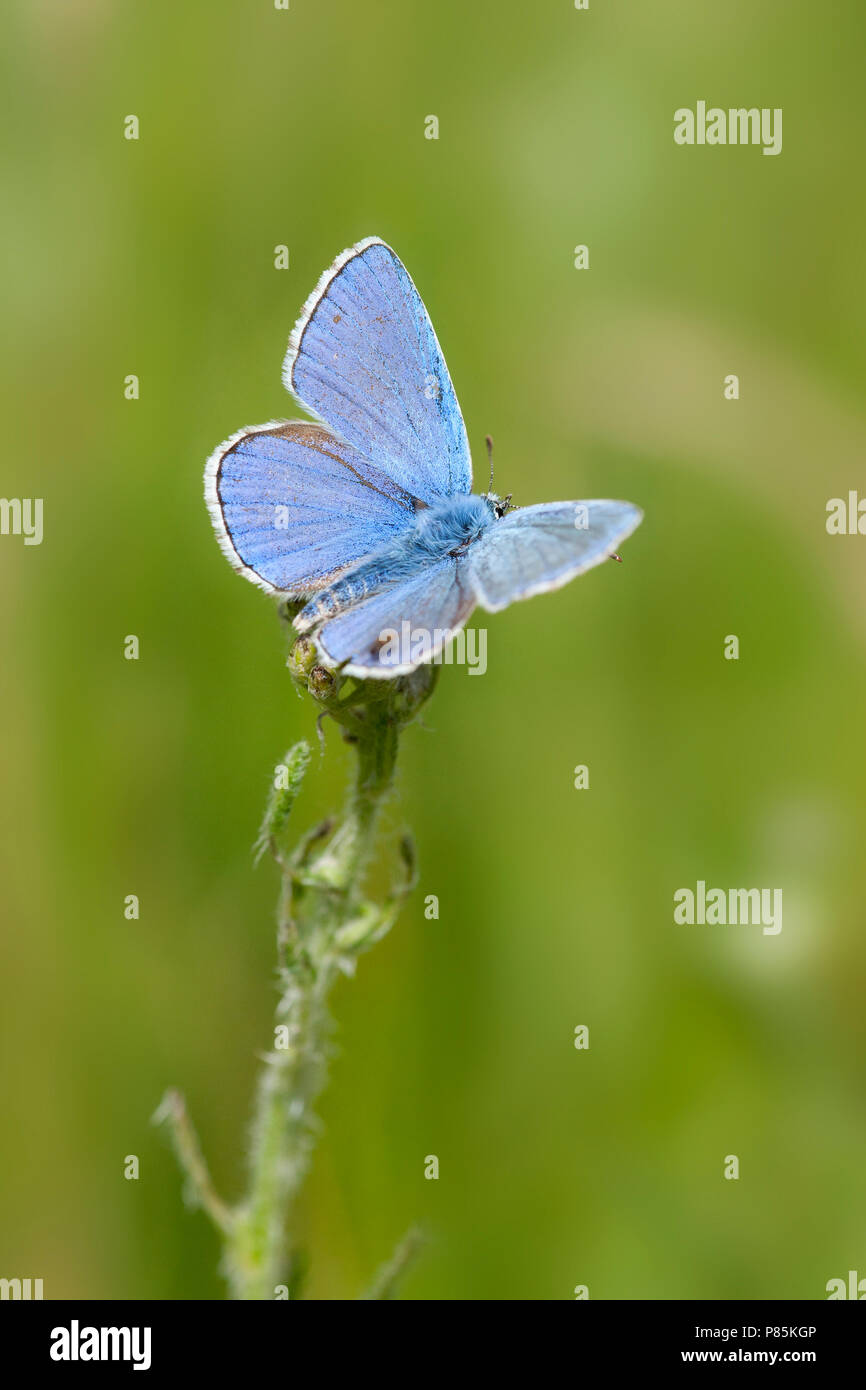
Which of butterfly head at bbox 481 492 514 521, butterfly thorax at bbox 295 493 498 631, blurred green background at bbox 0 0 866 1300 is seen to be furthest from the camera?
blurred green background at bbox 0 0 866 1300

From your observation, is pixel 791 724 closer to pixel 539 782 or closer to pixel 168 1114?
pixel 539 782

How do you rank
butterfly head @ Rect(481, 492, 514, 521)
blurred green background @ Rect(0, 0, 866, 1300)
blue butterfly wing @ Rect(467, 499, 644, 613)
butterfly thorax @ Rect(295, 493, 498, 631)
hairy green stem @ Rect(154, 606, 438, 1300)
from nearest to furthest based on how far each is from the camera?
1. blue butterfly wing @ Rect(467, 499, 644, 613)
2. hairy green stem @ Rect(154, 606, 438, 1300)
3. butterfly thorax @ Rect(295, 493, 498, 631)
4. butterfly head @ Rect(481, 492, 514, 521)
5. blurred green background @ Rect(0, 0, 866, 1300)

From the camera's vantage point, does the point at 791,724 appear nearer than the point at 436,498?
No

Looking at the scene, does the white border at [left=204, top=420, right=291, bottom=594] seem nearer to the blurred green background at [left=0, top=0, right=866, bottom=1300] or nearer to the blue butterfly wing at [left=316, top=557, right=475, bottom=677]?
the blue butterfly wing at [left=316, top=557, right=475, bottom=677]

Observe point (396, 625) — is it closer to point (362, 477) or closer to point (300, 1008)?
point (362, 477)

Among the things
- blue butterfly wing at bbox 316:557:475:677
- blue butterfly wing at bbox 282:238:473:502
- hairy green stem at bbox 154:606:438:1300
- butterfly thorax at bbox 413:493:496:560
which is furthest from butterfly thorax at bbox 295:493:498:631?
hairy green stem at bbox 154:606:438:1300

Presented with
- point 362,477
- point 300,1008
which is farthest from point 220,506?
point 300,1008

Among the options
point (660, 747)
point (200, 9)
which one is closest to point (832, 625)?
point (660, 747)

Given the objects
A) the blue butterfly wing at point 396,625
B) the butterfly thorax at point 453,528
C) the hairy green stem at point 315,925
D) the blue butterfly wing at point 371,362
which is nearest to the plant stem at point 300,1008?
the hairy green stem at point 315,925
